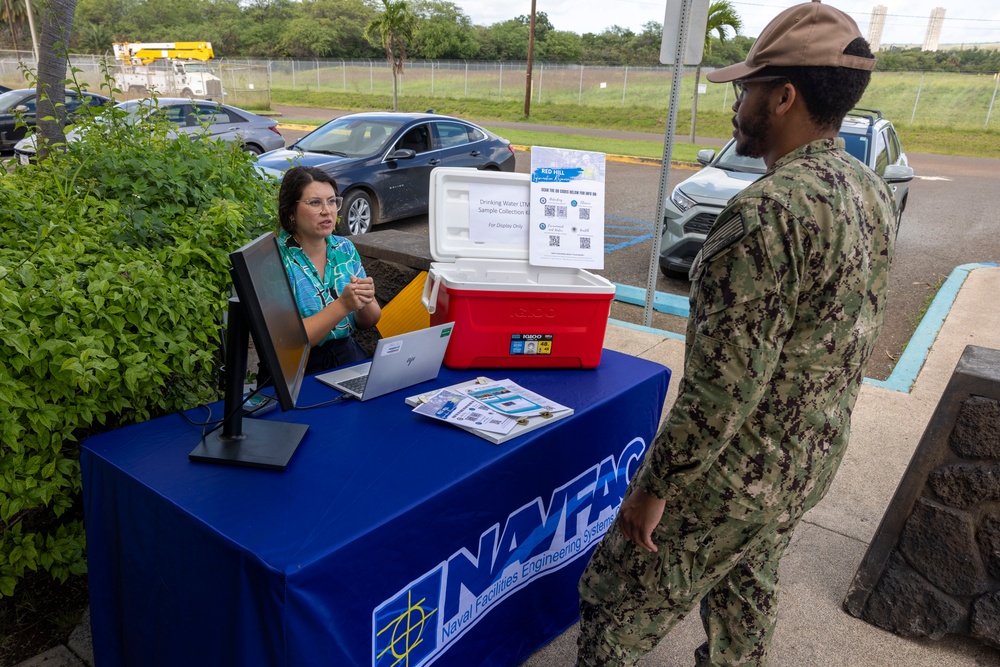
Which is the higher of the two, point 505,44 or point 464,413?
point 505,44

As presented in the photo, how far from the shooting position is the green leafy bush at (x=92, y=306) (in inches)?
71.7

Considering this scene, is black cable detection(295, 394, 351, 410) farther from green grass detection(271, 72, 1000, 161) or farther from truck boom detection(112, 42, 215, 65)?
truck boom detection(112, 42, 215, 65)

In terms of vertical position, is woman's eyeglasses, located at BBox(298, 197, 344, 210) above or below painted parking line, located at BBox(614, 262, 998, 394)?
above

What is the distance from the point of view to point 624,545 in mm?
1743

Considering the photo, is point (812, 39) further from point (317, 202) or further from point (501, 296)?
point (317, 202)

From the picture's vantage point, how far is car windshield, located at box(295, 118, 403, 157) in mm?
8357

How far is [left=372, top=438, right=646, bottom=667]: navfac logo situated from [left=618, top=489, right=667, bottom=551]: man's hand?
420 mm

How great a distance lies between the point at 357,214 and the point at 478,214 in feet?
18.8

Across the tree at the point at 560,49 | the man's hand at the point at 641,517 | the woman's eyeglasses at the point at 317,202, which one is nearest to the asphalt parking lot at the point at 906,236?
the woman's eyeglasses at the point at 317,202

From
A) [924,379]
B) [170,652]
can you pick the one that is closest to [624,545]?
[170,652]

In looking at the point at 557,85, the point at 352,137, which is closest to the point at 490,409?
the point at 352,137

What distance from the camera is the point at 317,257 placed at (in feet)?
9.04

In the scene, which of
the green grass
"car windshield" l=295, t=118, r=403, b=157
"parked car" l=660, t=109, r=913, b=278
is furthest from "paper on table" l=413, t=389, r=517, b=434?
the green grass

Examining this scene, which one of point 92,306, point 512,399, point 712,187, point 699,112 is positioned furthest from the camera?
point 699,112
